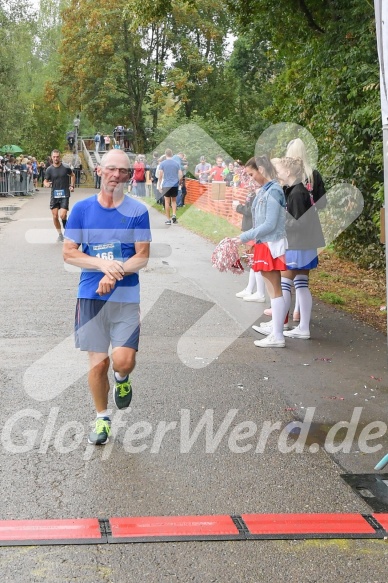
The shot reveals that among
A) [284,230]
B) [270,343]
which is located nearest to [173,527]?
[270,343]

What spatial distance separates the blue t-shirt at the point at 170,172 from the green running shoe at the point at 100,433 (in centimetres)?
1757

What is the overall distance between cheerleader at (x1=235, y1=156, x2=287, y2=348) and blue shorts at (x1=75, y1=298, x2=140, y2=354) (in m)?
3.01

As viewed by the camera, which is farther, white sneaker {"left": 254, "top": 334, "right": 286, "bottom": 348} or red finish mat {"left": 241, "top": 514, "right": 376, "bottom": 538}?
white sneaker {"left": 254, "top": 334, "right": 286, "bottom": 348}

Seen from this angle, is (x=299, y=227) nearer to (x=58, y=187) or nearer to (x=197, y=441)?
(x=197, y=441)

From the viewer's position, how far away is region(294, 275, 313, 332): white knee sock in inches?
358

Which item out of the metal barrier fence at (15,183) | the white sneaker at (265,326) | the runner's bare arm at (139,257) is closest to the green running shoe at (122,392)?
the runner's bare arm at (139,257)

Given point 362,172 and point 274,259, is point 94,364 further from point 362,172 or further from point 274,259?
point 362,172

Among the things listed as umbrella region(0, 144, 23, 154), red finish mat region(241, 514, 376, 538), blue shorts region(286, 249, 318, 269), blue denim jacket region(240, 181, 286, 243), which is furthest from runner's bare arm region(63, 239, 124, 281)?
umbrella region(0, 144, 23, 154)

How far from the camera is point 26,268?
1478cm

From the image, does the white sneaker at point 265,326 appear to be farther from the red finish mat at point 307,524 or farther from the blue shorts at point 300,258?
the red finish mat at point 307,524

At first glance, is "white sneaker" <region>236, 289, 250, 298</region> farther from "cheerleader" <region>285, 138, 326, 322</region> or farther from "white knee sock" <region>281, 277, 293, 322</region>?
"cheerleader" <region>285, 138, 326, 322</region>

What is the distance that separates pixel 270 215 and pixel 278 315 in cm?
100

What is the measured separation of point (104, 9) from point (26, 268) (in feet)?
138

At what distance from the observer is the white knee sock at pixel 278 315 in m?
8.70
